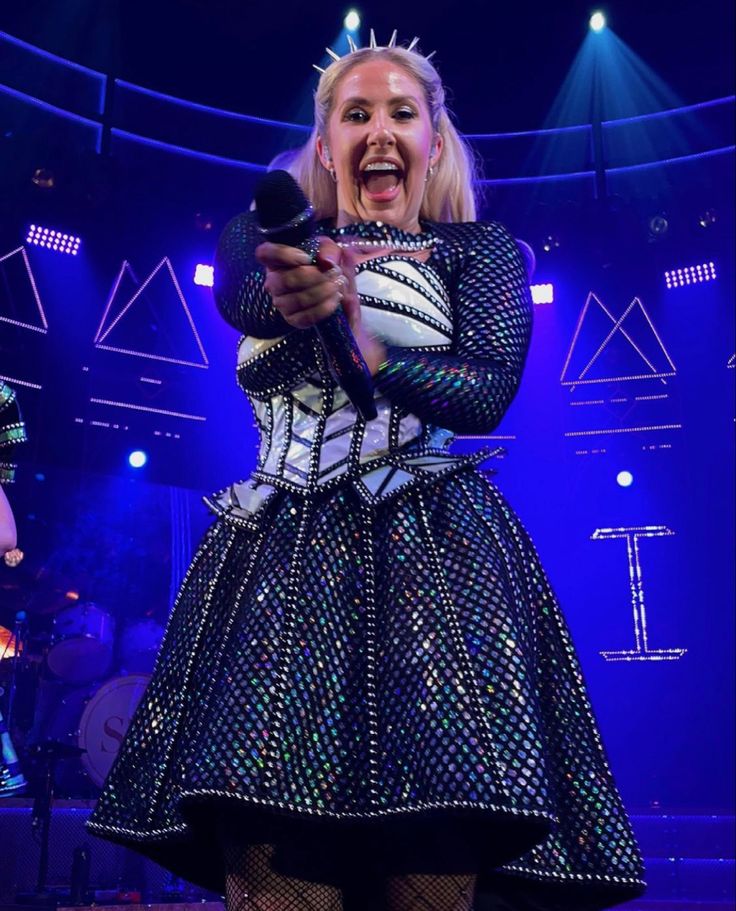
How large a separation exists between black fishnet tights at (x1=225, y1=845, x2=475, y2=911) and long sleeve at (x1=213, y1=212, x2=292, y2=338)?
26.7 inches

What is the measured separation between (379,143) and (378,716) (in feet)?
3.05

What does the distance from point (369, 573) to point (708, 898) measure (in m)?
6.60

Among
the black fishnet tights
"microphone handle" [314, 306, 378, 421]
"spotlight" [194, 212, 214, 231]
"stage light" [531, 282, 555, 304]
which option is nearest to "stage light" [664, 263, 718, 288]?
"stage light" [531, 282, 555, 304]

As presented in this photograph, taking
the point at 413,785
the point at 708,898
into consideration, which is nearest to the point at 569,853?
the point at 413,785

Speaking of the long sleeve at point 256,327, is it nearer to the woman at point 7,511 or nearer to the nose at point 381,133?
the nose at point 381,133

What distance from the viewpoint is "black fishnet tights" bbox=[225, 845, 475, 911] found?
118cm

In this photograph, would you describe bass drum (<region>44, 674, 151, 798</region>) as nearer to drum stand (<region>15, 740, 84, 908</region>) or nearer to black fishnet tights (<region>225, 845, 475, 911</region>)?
drum stand (<region>15, 740, 84, 908</region>)

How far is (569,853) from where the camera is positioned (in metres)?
1.29

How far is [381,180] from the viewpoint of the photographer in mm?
1691

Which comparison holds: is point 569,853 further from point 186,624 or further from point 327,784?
point 186,624

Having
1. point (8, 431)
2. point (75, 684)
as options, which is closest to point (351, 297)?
point (8, 431)

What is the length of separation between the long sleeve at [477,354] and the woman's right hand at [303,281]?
0.22 m

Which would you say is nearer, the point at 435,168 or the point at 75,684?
the point at 435,168

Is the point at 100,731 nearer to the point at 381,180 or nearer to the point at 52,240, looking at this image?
the point at 52,240
